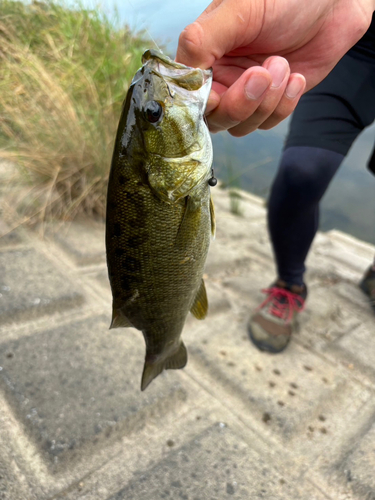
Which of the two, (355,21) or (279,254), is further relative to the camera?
(279,254)

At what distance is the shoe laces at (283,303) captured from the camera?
8.15 feet

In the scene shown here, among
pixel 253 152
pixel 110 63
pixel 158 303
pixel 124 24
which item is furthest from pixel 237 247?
pixel 253 152

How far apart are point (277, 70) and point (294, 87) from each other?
0.11 metres

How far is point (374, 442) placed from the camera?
176cm

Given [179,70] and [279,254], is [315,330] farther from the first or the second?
[179,70]

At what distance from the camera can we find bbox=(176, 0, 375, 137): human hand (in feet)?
3.85

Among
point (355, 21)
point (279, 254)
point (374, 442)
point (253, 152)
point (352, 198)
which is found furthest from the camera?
point (253, 152)

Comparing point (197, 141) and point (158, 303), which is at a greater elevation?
point (197, 141)

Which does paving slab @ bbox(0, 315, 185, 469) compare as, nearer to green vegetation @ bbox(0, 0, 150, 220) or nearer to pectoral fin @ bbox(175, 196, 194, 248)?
pectoral fin @ bbox(175, 196, 194, 248)

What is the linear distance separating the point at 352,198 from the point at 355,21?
21.9 ft

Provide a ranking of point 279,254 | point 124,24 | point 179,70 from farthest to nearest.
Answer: point 124,24, point 279,254, point 179,70

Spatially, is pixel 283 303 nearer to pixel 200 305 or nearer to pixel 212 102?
pixel 200 305

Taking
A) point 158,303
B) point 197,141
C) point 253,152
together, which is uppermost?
point 197,141

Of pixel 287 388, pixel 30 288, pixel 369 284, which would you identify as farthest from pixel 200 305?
pixel 369 284
